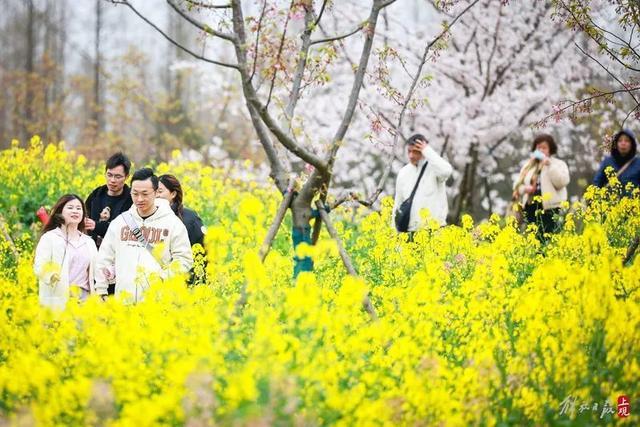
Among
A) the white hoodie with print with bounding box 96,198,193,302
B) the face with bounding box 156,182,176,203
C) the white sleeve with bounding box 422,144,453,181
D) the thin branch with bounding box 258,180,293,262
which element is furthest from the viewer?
the white sleeve with bounding box 422,144,453,181

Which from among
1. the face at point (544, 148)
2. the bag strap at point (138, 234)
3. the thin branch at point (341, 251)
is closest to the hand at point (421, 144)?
the face at point (544, 148)

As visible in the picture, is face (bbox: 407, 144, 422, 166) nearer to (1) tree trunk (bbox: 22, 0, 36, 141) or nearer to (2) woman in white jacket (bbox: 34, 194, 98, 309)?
(2) woman in white jacket (bbox: 34, 194, 98, 309)

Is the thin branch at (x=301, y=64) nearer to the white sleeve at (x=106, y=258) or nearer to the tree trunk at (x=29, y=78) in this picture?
the white sleeve at (x=106, y=258)

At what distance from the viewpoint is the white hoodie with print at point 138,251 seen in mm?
5473

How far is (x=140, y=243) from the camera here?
5508 mm

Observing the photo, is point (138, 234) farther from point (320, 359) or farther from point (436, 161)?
point (436, 161)

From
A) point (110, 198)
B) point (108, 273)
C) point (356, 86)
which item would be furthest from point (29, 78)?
point (356, 86)

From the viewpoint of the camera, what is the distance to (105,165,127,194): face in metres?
6.51

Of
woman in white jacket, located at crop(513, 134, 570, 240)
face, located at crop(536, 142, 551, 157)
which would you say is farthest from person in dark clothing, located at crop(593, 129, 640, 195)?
face, located at crop(536, 142, 551, 157)

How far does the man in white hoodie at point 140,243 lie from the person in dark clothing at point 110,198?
2.97 feet

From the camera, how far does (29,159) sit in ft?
40.1

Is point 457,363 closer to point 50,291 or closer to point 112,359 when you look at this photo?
point 112,359

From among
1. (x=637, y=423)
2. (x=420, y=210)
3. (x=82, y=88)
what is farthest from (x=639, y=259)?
(x=82, y=88)

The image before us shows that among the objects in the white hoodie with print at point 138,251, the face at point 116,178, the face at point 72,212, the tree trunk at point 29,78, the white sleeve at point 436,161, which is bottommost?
the white hoodie with print at point 138,251
